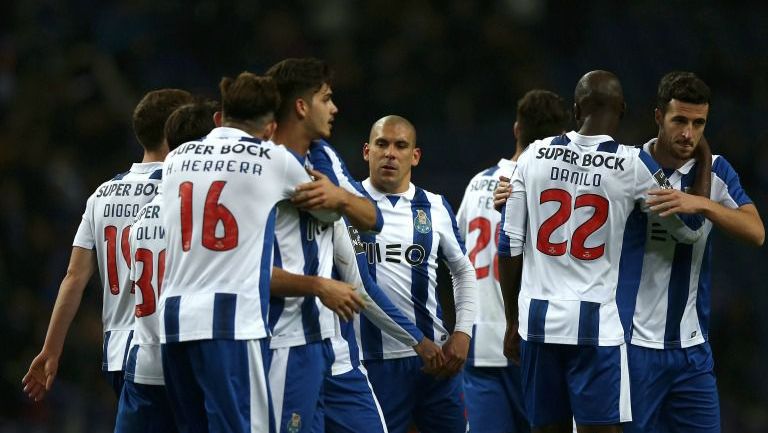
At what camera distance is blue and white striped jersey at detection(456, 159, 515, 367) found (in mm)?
7602

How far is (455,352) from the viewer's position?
6.86 meters

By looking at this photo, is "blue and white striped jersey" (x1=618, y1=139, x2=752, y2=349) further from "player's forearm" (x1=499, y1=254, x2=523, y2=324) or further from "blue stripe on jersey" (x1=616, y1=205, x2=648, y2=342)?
"player's forearm" (x1=499, y1=254, x2=523, y2=324)

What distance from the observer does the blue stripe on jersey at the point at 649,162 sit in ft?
19.9

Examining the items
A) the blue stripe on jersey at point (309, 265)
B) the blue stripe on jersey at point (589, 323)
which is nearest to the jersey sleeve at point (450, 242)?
the blue stripe on jersey at point (589, 323)

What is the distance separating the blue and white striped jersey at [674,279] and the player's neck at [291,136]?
74.4 inches

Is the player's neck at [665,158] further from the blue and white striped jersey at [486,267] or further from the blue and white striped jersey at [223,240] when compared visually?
the blue and white striped jersey at [223,240]

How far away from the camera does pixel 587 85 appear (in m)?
6.22

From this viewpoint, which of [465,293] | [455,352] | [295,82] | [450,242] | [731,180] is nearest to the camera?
[295,82]

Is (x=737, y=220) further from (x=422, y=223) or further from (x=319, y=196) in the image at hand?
(x=319, y=196)

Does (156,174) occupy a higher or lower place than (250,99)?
lower

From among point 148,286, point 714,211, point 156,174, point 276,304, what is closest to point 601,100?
point 714,211

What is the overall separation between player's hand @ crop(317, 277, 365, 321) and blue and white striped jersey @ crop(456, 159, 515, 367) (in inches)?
92.9

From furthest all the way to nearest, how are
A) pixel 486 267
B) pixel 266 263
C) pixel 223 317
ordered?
pixel 486 267 < pixel 266 263 < pixel 223 317

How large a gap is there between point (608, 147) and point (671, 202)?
45 cm
